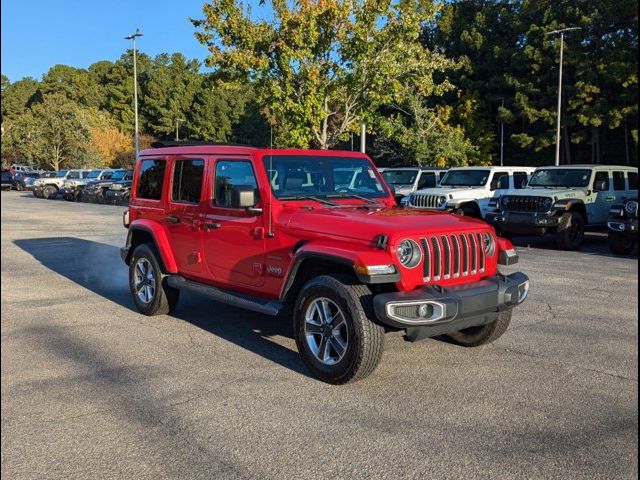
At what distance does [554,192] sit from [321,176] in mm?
8903

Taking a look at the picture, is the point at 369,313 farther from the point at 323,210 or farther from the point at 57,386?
the point at 57,386

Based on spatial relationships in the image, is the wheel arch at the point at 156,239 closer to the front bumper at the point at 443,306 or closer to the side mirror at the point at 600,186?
the front bumper at the point at 443,306

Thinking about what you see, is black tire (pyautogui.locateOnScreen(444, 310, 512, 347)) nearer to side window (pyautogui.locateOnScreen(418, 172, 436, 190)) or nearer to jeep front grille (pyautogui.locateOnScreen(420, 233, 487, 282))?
jeep front grille (pyautogui.locateOnScreen(420, 233, 487, 282))

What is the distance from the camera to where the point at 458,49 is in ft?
143

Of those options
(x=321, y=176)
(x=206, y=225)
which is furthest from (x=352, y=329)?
(x=206, y=225)

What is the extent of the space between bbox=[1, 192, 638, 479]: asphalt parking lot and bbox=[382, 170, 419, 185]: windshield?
41.1 ft

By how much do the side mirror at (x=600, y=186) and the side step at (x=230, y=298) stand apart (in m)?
10.6

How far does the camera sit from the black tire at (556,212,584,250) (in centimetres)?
1240

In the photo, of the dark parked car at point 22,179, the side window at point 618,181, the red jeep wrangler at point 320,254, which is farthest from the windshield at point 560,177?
the dark parked car at point 22,179

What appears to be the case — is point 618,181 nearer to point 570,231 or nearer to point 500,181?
point 570,231

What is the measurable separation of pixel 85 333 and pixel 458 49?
42.3 metres

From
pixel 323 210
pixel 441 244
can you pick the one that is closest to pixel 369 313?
pixel 441 244

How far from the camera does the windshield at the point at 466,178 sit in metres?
15.8

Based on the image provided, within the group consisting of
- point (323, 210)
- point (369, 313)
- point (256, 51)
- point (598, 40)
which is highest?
point (598, 40)
